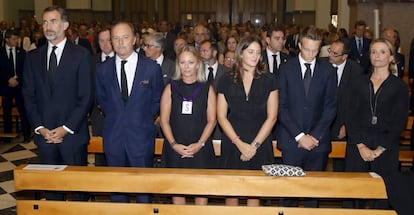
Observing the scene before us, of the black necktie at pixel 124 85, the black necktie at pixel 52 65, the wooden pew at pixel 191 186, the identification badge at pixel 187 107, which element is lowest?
the wooden pew at pixel 191 186

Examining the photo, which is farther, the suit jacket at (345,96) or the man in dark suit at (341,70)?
the man in dark suit at (341,70)

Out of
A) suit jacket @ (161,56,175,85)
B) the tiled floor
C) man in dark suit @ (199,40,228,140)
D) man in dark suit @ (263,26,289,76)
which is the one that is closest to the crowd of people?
the tiled floor

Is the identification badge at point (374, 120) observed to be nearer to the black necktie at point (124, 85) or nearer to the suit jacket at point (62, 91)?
the black necktie at point (124, 85)

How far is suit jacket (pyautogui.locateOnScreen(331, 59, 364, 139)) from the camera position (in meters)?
4.36

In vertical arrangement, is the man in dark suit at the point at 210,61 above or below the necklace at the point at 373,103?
above

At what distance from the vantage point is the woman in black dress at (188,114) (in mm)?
4199

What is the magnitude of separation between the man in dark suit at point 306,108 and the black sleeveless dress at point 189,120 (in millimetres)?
616

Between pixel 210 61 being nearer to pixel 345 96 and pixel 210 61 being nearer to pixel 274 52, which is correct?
pixel 274 52

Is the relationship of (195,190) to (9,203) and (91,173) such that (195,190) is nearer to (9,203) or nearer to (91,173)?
(91,173)

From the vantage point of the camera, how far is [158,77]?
13.9ft

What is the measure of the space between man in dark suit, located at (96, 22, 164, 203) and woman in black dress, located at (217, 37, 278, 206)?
1.86ft

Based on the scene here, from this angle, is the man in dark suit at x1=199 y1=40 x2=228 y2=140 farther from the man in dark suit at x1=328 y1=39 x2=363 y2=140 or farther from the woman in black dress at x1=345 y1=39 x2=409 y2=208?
the woman in black dress at x1=345 y1=39 x2=409 y2=208

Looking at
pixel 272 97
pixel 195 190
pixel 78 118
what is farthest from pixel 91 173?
pixel 272 97

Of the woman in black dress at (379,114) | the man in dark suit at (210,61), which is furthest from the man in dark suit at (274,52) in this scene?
the woman in black dress at (379,114)
